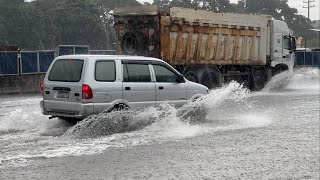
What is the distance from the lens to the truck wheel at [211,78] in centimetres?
2166

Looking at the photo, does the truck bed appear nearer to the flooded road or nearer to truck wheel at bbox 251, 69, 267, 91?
truck wheel at bbox 251, 69, 267, 91

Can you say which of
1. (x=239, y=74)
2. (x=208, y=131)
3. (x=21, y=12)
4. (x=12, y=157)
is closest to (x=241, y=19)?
(x=239, y=74)

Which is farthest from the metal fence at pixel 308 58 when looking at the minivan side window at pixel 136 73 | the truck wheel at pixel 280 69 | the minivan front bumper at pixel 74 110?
the minivan front bumper at pixel 74 110

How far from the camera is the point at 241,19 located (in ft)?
76.1

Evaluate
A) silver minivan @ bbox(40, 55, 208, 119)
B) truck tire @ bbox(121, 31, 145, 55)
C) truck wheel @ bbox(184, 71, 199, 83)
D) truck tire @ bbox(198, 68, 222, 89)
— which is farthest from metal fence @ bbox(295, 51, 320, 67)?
silver minivan @ bbox(40, 55, 208, 119)

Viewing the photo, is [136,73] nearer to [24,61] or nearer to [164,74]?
[164,74]

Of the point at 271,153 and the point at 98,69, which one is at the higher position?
the point at 98,69

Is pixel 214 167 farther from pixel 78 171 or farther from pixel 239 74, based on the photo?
pixel 239 74

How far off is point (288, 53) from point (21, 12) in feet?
104

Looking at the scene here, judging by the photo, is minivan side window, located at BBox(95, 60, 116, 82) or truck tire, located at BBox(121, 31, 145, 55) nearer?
minivan side window, located at BBox(95, 60, 116, 82)

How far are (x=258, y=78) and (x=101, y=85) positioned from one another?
51.2ft

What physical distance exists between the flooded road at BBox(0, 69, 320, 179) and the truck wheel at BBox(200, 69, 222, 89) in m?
7.13

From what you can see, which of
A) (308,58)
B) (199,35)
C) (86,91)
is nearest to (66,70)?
(86,91)

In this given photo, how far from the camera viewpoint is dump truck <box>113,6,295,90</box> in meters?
19.8
